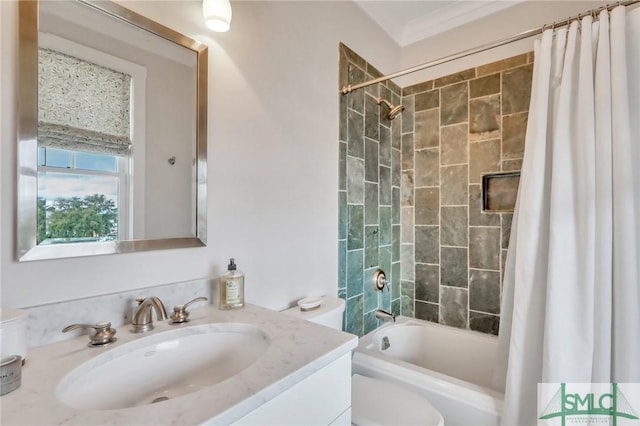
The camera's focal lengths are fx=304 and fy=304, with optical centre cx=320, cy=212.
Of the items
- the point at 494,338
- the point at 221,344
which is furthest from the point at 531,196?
the point at 221,344

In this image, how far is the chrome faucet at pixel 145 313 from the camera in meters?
Answer: 0.86

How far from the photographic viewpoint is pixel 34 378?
2.02ft

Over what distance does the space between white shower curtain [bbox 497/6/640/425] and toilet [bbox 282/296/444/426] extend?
370 mm

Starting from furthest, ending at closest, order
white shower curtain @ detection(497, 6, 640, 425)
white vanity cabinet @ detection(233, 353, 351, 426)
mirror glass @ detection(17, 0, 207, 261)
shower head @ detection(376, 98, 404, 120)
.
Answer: shower head @ detection(376, 98, 404, 120) < white shower curtain @ detection(497, 6, 640, 425) < mirror glass @ detection(17, 0, 207, 261) < white vanity cabinet @ detection(233, 353, 351, 426)

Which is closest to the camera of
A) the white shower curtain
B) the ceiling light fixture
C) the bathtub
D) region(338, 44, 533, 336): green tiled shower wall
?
the ceiling light fixture

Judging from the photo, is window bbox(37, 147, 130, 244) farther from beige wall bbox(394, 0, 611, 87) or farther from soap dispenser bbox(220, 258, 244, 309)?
beige wall bbox(394, 0, 611, 87)

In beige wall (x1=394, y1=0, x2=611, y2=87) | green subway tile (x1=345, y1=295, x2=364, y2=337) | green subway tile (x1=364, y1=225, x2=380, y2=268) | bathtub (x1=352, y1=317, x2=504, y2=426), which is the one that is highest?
beige wall (x1=394, y1=0, x2=611, y2=87)

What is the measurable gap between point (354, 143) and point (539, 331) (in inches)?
52.7

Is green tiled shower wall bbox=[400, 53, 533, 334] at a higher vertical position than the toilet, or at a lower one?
higher

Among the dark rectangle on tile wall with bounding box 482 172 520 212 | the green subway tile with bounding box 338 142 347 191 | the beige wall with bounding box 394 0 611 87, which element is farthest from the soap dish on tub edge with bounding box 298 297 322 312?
the beige wall with bounding box 394 0 611 87

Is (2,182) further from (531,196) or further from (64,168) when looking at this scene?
(531,196)

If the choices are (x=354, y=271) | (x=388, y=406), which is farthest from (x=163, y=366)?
(x=354, y=271)

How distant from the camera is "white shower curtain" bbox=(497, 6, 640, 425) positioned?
45.0 inches

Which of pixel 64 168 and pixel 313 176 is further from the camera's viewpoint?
pixel 313 176
